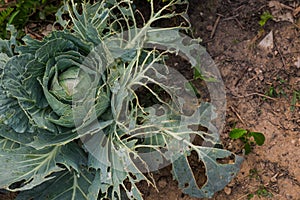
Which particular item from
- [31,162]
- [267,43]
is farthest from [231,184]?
[31,162]

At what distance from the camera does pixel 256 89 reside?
2.68 metres

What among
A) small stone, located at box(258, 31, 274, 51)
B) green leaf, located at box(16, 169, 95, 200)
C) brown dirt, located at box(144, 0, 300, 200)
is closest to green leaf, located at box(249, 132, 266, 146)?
brown dirt, located at box(144, 0, 300, 200)

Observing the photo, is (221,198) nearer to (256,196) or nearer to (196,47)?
(256,196)

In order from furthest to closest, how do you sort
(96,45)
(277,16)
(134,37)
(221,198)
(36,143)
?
(277,16) < (221,198) < (134,37) < (96,45) < (36,143)

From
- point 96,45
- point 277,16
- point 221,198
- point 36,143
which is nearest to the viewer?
point 36,143

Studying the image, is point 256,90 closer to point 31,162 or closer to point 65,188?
point 65,188

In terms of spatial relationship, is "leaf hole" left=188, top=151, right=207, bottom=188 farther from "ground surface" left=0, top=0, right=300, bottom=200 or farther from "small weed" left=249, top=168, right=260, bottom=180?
"small weed" left=249, top=168, right=260, bottom=180

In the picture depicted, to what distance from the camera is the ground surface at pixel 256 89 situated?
8.39 feet

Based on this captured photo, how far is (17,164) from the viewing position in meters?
1.99

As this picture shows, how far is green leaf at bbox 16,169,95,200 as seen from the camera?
222 cm

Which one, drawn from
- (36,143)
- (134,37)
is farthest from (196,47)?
(36,143)

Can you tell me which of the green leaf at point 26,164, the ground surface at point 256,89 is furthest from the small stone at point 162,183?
the green leaf at point 26,164

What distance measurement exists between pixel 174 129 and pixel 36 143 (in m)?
0.67

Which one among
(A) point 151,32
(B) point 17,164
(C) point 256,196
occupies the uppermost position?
(A) point 151,32
